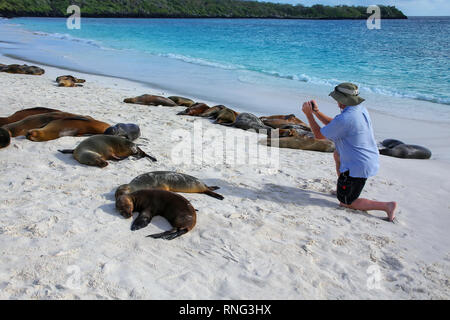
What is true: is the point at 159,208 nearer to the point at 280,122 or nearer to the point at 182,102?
the point at 280,122

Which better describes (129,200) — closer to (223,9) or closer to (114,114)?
(114,114)

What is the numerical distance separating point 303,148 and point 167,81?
8175mm

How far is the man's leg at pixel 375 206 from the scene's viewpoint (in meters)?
4.17

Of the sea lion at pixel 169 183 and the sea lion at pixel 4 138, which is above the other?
the sea lion at pixel 4 138

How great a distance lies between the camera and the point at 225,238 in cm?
354

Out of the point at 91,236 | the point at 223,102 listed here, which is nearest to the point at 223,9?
the point at 223,102

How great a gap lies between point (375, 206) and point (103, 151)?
3.42 m

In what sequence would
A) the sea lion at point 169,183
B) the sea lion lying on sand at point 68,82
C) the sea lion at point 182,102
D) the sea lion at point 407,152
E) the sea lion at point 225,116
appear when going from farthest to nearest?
the sea lion lying on sand at point 68,82 → the sea lion at point 182,102 → the sea lion at point 225,116 → the sea lion at point 407,152 → the sea lion at point 169,183

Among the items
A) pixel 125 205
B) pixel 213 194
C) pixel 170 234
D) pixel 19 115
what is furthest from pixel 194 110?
pixel 170 234

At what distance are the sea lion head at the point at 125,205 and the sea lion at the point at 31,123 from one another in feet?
9.69

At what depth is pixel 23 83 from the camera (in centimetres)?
1083

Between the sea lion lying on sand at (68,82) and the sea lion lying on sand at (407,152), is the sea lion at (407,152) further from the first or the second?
the sea lion lying on sand at (68,82)

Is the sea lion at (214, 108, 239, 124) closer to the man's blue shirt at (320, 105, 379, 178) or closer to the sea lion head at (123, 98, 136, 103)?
the sea lion head at (123, 98, 136, 103)

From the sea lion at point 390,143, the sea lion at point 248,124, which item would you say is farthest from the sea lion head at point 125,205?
the sea lion at point 390,143
